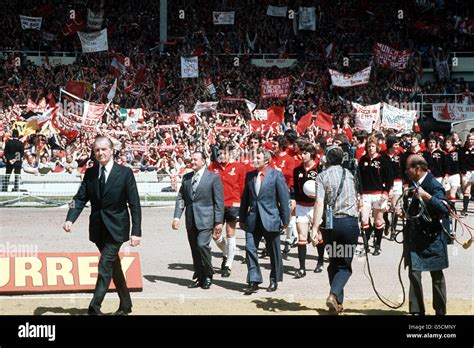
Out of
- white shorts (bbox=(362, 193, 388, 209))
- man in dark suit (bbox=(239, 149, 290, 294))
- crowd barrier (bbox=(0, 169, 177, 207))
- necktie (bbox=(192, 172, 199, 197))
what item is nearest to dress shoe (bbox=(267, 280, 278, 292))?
man in dark suit (bbox=(239, 149, 290, 294))

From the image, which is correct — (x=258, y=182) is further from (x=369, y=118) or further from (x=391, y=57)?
(x=391, y=57)

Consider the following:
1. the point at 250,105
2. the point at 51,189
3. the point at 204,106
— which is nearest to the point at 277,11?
the point at 250,105

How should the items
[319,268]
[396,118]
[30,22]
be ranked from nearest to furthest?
[319,268], [396,118], [30,22]

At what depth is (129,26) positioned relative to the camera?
3684 centimetres

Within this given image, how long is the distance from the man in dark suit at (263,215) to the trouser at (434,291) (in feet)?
7.73

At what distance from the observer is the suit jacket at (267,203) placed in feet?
33.1

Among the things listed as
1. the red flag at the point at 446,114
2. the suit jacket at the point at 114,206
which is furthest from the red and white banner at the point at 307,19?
the suit jacket at the point at 114,206

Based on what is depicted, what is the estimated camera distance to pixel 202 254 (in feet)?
33.7

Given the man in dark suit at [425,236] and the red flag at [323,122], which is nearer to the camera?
the man in dark suit at [425,236]

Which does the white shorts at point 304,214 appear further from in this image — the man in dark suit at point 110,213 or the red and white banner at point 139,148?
the red and white banner at point 139,148

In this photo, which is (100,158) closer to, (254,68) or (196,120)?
(196,120)

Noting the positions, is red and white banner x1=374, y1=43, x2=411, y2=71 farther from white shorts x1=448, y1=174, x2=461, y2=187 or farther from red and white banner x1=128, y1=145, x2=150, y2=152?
white shorts x1=448, y1=174, x2=461, y2=187

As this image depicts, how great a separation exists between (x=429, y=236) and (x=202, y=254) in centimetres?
334
